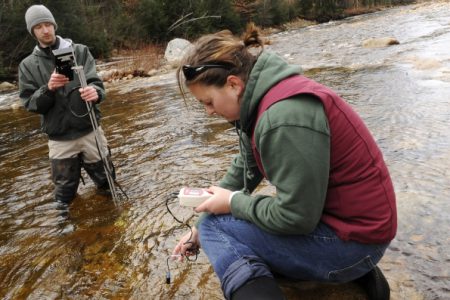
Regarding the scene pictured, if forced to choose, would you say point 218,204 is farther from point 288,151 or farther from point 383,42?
point 383,42

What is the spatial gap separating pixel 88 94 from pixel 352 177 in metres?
2.82

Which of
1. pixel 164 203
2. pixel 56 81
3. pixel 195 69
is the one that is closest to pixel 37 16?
pixel 56 81

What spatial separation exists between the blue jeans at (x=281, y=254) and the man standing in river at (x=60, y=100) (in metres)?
2.41

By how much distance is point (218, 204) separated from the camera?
6.51 feet

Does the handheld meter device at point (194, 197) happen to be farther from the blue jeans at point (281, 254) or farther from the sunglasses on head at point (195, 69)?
the sunglasses on head at point (195, 69)

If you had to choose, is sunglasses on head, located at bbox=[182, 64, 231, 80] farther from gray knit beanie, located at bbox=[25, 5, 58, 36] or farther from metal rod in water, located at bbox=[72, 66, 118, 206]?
gray knit beanie, located at bbox=[25, 5, 58, 36]

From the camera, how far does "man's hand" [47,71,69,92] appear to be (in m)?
3.66

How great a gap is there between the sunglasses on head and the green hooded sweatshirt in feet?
0.50

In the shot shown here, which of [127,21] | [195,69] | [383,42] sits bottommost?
[383,42]

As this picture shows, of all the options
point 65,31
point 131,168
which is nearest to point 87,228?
point 131,168

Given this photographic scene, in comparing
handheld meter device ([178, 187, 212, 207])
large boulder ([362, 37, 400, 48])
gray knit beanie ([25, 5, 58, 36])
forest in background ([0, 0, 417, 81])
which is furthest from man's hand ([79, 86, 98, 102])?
forest in background ([0, 0, 417, 81])

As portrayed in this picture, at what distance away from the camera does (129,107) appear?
370 inches

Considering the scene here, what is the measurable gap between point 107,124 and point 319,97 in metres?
6.86

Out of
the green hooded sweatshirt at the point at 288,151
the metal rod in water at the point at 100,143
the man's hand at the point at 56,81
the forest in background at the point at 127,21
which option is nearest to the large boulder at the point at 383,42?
the metal rod in water at the point at 100,143
